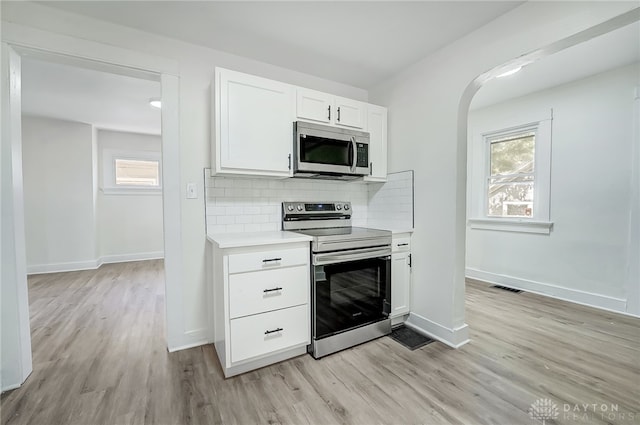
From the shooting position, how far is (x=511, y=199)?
361 centimetres

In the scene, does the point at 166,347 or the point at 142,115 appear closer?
the point at 166,347

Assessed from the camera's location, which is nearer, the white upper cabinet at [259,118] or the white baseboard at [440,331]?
the white upper cabinet at [259,118]

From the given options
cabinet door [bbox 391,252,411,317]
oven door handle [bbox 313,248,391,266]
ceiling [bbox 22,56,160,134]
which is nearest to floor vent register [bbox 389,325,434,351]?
cabinet door [bbox 391,252,411,317]

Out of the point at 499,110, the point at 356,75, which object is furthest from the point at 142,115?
the point at 499,110

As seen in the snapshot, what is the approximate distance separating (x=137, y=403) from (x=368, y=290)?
1.69 m

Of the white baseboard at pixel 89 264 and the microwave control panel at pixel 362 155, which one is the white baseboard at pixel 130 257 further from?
the microwave control panel at pixel 362 155

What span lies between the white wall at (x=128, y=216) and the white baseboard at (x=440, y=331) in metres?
5.04

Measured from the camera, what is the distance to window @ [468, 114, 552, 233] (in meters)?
3.23

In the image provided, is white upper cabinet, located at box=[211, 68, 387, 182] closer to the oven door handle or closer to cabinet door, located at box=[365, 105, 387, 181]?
cabinet door, located at box=[365, 105, 387, 181]

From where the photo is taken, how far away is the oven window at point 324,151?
2189 mm

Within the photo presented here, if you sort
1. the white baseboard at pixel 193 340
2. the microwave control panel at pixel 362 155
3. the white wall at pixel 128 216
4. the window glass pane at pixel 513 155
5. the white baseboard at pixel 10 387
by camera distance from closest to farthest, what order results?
the white baseboard at pixel 10 387 → the white baseboard at pixel 193 340 → the microwave control panel at pixel 362 155 → the window glass pane at pixel 513 155 → the white wall at pixel 128 216

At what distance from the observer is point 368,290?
2.24 metres

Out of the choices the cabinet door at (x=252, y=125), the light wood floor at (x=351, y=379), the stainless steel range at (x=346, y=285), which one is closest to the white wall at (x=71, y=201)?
the light wood floor at (x=351, y=379)

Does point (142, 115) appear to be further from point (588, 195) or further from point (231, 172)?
point (588, 195)
